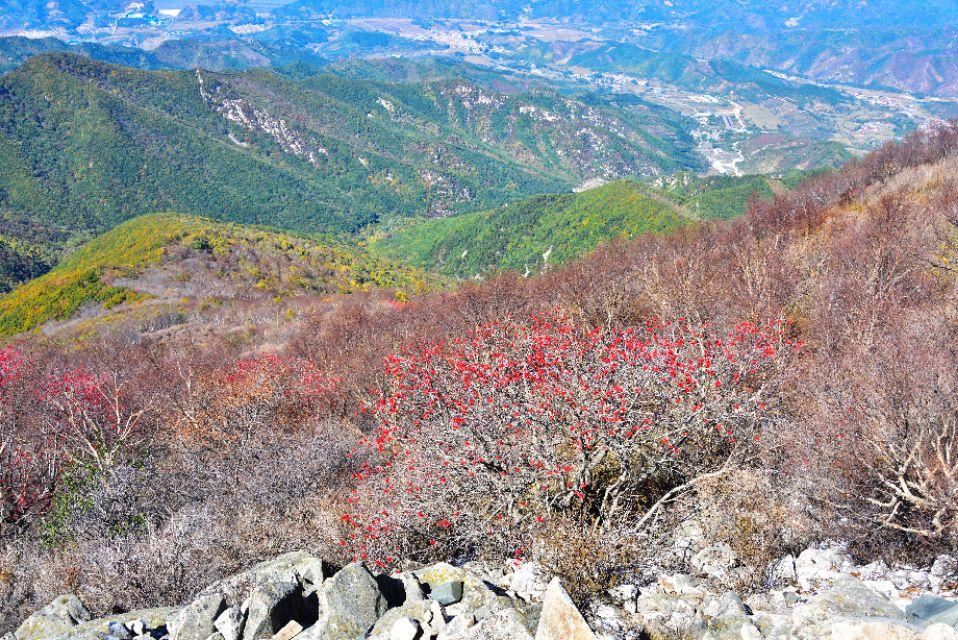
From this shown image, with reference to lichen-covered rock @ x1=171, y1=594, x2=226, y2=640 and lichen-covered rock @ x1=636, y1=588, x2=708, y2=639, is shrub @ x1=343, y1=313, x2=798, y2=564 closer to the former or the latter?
lichen-covered rock @ x1=636, y1=588, x2=708, y2=639

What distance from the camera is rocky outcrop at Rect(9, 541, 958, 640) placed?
28.3ft

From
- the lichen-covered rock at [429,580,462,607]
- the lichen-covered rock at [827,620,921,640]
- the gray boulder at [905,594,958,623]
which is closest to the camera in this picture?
the lichen-covered rock at [827,620,921,640]

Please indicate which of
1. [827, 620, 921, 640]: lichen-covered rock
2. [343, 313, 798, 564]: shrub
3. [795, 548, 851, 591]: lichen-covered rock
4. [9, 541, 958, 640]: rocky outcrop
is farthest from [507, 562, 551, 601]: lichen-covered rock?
[827, 620, 921, 640]: lichen-covered rock

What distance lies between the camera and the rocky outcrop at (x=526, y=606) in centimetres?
864

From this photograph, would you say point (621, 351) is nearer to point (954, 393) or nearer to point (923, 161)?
point (954, 393)

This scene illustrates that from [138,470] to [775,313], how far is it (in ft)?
102

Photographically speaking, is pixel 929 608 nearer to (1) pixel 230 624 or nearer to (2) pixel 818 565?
(2) pixel 818 565

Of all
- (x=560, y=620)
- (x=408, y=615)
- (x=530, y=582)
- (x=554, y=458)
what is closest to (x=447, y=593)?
(x=408, y=615)

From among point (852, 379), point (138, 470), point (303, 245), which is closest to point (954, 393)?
point (852, 379)

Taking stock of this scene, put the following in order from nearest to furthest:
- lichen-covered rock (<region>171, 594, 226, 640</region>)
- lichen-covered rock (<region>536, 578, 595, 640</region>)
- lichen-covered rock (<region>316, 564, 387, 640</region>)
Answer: lichen-covered rock (<region>536, 578, 595, 640</region>), lichen-covered rock (<region>316, 564, 387, 640</region>), lichen-covered rock (<region>171, 594, 226, 640</region>)

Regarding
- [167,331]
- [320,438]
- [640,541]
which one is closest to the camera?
[640,541]

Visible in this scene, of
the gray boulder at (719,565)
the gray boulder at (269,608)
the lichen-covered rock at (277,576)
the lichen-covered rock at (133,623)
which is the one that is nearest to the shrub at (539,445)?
the gray boulder at (719,565)

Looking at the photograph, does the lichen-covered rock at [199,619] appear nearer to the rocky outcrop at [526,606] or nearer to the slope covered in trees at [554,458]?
the rocky outcrop at [526,606]

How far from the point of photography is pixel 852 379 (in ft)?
57.4
